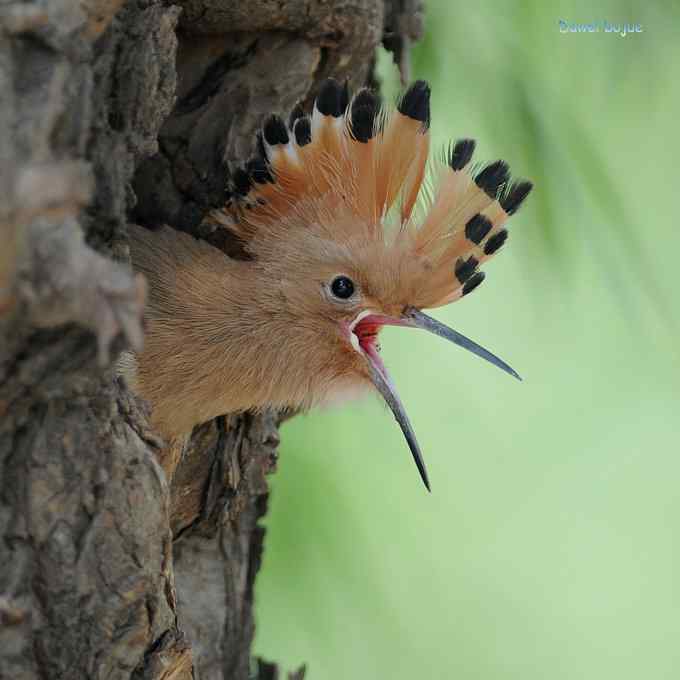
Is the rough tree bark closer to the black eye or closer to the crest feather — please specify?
the crest feather

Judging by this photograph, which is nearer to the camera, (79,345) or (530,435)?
(79,345)

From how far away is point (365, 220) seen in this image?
6.27 ft

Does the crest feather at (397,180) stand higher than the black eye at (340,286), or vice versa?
the crest feather at (397,180)

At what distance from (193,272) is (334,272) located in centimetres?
24

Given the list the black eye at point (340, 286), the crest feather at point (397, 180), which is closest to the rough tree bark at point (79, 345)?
the crest feather at point (397, 180)

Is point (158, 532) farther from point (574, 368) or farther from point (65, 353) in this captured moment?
point (574, 368)

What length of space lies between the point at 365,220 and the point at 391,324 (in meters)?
0.18

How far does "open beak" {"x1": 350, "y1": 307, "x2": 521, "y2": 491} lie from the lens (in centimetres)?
183

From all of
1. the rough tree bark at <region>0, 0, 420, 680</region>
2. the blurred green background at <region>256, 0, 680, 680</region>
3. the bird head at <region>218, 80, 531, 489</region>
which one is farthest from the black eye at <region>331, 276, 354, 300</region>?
the blurred green background at <region>256, 0, 680, 680</region>

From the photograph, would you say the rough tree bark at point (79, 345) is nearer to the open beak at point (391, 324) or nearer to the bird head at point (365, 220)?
the bird head at point (365, 220)

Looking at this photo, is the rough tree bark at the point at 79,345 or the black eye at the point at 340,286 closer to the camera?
the rough tree bark at the point at 79,345

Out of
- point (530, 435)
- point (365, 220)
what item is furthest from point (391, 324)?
point (530, 435)

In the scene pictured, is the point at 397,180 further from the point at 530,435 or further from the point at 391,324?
the point at 530,435

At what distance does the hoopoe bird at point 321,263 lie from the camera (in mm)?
1850
